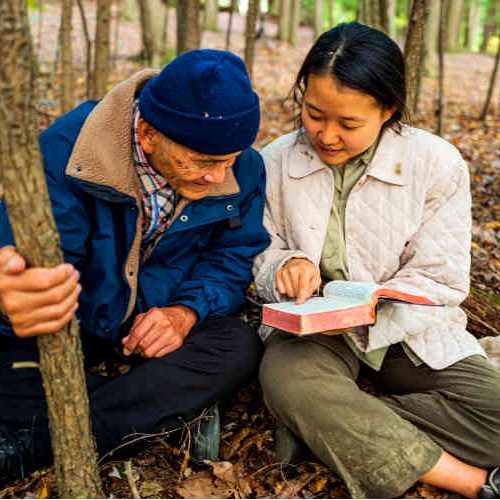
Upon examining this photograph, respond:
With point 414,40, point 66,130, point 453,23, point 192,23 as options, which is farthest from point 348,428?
point 453,23

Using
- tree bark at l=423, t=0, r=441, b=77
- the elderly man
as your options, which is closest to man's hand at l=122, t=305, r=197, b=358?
the elderly man

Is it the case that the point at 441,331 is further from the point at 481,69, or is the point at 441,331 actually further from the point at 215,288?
the point at 481,69

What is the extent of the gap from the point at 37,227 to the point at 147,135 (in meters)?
0.91

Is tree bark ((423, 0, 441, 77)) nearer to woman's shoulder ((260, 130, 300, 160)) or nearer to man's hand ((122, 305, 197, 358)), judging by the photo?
woman's shoulder ((260, 130, 300, 160))

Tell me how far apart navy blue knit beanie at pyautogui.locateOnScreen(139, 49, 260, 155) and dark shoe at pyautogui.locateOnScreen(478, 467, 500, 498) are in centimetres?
148

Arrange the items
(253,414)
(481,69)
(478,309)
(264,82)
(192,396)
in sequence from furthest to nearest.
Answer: (481,69) → (264,82) → (478,309) → (253,414) → (192,396)

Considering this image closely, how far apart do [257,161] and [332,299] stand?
74 cm

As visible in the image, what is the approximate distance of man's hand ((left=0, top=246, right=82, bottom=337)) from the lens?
1.50 metres

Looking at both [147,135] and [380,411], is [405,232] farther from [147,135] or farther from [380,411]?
[147,135]

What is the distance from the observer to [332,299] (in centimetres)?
220

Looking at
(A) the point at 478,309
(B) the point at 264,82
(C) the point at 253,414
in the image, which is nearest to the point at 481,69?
(B) the point at 264,82

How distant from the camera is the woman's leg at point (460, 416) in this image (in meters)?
2.13

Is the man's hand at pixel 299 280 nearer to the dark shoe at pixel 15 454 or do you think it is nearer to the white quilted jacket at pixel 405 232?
the white quilted jacket at pixel 405 232

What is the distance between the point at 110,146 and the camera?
2188 mm
